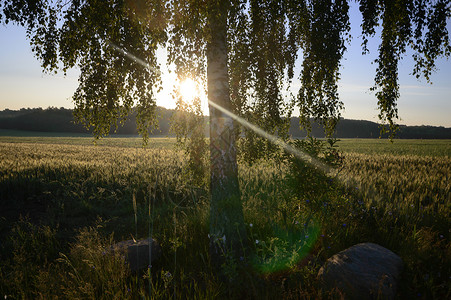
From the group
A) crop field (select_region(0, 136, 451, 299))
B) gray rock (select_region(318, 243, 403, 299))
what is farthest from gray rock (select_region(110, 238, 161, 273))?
gray rock (select_region(318, 243, 403, 299))

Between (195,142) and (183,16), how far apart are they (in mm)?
2358

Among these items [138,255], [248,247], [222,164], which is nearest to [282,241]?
[248,247]

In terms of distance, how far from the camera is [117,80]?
3.86 m

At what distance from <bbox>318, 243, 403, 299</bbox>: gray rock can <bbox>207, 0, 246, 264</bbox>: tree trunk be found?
4.48 feet

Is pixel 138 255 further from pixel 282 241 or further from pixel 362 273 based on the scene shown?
pixel 362 273

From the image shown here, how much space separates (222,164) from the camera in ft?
13.5

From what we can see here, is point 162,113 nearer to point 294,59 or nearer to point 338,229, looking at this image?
point 294,59

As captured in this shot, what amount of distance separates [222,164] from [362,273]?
7.35 feet

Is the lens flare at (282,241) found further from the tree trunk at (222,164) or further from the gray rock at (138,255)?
the gray rock at (138,255)

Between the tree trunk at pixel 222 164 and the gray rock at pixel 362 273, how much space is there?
137 centimetres

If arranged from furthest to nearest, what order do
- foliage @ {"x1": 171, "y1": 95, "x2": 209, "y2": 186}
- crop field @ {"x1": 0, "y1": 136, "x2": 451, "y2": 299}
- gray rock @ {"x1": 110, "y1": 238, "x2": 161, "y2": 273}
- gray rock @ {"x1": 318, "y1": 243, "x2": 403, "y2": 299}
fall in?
foliage @ {"x1": 171, "y1": 95, "x2": 209, "y2": 186} → gray rock @ {"x1": 110, "y1": 238, "x2": 161, "y2": 273} → crop field @ {"x1": 0, "y1": 136, "x2": 451, "y2": 299} → gray rock @ {"x1": 318, "y1": 243, "x2": 403, "y2": 299}

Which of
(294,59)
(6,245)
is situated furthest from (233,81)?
(6,245)

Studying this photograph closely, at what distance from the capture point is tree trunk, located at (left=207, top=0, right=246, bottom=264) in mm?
4000

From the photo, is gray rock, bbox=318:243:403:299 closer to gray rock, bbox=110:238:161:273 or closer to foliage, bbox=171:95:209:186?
gray rock, bbox=110:238:161:273
